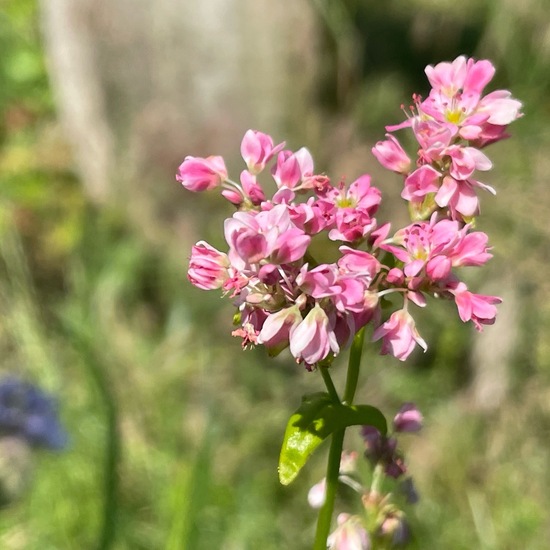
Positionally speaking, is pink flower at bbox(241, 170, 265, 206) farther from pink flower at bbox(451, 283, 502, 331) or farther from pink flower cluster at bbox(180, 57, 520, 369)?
pink flower at bbox(451, 283, 502, 331)

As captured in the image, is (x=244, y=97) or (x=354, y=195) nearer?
(x=354, y=195)

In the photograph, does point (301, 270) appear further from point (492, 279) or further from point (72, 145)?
point (72, 145)

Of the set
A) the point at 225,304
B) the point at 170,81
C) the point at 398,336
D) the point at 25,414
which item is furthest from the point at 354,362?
the point at 170,81

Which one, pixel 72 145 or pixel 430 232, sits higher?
pixel 430 232

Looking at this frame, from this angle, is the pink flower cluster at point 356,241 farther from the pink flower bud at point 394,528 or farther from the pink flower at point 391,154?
the pink flower bud at point 394,528

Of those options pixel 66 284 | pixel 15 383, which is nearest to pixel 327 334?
pixel 15 383

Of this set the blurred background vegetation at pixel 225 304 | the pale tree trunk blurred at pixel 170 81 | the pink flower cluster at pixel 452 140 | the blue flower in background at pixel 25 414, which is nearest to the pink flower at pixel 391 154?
the pink flower cluster at pixel 452 140
